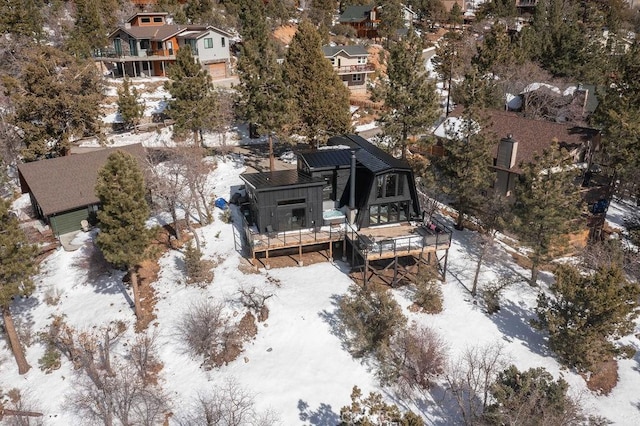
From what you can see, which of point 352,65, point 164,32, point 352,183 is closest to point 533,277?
point 352,183

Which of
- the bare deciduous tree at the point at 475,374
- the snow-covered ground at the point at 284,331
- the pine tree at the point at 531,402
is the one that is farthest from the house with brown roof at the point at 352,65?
the pine tree at the point at 531,402

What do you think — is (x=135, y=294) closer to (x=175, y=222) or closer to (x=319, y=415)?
(x=175, y=222)

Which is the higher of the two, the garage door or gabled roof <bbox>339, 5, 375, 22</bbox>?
gabled roof <bbox>339, 5, 375, 22</bbox>

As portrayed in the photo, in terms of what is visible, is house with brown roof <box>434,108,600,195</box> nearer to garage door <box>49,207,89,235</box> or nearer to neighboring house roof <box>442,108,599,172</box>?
neighboring house roof <box>442,108,599,172</box>

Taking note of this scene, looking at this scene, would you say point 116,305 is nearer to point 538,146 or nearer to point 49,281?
point 49,281

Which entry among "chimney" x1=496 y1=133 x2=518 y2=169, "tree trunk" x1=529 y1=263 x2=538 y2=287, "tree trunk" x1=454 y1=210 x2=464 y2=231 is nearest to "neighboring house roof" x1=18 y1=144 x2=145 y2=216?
"tree trunk" x1=454 y1=210 x2=464 y2=231

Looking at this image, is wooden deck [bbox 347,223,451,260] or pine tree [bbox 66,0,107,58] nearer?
wooden deck [bbox 347,223,451,260]

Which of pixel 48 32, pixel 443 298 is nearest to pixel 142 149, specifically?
pixel 443 298

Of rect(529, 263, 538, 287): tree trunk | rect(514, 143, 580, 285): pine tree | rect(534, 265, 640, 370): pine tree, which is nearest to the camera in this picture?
rect(534, 265, 640, 370): pine tree
